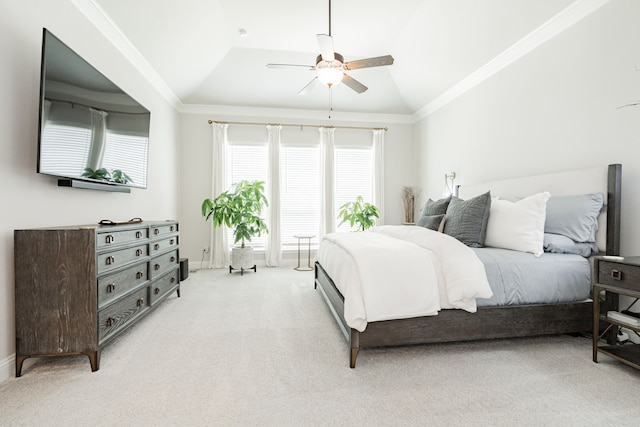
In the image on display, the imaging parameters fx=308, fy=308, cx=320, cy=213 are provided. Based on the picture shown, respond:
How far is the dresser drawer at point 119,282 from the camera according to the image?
83.4 inches

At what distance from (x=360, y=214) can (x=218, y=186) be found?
258 cm

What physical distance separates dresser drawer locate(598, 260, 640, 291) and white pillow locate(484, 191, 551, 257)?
15.9 inches

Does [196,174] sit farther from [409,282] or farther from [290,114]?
[409,282]

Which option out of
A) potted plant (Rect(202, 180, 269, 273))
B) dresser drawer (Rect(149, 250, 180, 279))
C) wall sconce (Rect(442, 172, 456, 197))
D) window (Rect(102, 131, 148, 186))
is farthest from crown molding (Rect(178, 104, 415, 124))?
dresser drawer (Rect(149, 250, 180, 279))

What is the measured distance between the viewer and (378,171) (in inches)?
236

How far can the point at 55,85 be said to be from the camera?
2086mm

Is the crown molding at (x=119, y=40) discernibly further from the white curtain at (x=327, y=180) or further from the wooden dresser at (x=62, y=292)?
the white curtain at (x=327, y=180)

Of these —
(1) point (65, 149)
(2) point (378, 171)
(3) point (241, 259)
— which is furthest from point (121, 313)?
(2) point (378, 171)

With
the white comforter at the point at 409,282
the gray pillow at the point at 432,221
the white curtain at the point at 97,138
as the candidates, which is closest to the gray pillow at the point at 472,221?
the gray pillow at the point at 432,221

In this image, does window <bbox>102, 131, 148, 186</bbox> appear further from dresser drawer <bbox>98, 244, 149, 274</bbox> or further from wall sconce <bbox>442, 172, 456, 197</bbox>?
wall sconce <bbox>442, 172, 456, 197</bbox>

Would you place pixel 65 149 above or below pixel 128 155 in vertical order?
below

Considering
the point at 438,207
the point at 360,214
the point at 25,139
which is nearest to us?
the point at 25,139

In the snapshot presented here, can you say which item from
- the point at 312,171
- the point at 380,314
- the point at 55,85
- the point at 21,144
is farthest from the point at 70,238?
the point at 312,171

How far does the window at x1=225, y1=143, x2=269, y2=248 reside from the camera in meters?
5.64
